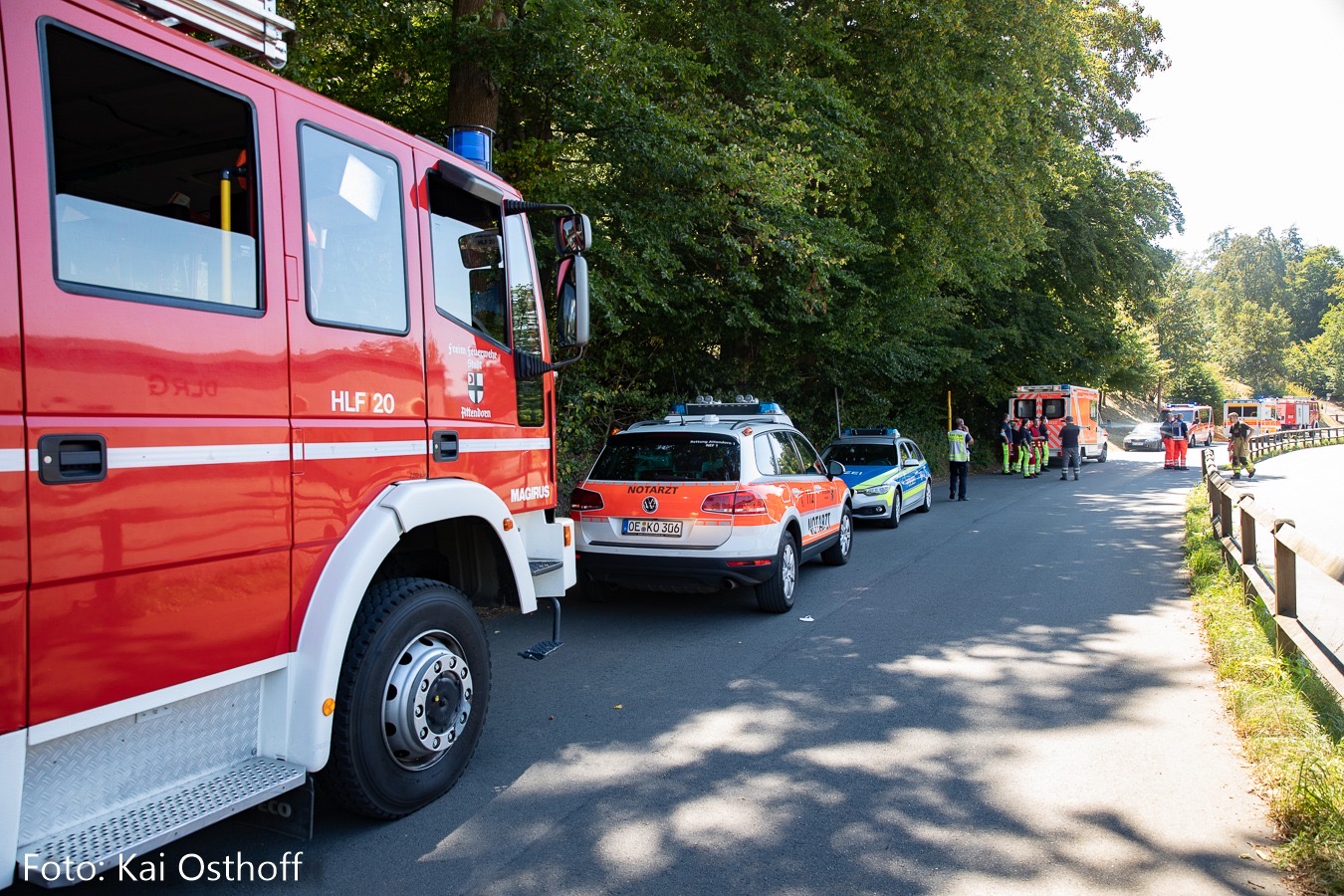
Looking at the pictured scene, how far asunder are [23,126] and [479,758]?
340 cm

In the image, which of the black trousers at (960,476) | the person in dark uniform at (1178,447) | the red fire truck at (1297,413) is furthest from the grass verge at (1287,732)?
the red fire truck at (1297,413)

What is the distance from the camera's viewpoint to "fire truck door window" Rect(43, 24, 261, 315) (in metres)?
2.59

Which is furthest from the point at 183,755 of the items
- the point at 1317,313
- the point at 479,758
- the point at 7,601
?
the point at 1317,313

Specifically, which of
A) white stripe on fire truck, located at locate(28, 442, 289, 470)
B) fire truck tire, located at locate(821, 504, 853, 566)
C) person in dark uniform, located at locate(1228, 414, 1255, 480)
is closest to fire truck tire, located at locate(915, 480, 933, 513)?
fire truck tire, located at locate(821, 504, 853, 566)

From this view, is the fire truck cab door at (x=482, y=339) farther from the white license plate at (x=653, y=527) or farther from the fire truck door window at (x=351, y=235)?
the white license plate at (x=653, y=527)

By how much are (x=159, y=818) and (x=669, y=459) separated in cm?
540

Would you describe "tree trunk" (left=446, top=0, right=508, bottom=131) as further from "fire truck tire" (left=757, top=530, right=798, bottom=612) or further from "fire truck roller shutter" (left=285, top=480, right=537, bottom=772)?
"fire truck roller shutter" (left=285, top=480, right=537, bottom=772)

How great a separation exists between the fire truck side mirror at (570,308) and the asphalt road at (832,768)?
2250 millimetres

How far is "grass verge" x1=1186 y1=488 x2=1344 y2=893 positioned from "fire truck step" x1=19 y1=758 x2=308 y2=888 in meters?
3.79

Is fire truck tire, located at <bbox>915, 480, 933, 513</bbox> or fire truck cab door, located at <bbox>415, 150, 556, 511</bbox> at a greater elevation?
fire truck cab door, located at <bbox>415, 150, 556, 511</bbox>

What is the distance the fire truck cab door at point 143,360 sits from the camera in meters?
2.45

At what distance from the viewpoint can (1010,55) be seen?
15.0 meters

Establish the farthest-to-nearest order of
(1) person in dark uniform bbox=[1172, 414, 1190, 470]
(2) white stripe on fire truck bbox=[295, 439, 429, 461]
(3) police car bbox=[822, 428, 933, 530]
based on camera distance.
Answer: (1) person in dark uniform bbox=[1172, 414, 1190, 470], (3) police car bbox=[822, 428, 933, 530], (2) white stripe on fire truck bbox=[295, 439, 429, 461]

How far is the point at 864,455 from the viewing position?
14883 mm
